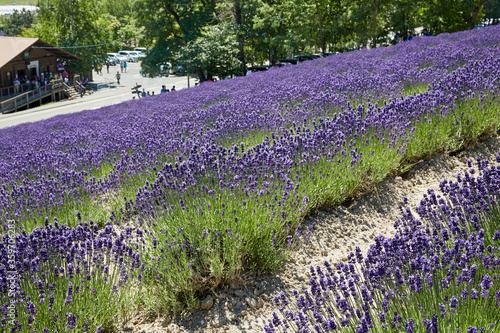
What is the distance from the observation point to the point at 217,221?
3633 millimetres

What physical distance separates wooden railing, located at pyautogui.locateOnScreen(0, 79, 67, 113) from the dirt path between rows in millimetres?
32885

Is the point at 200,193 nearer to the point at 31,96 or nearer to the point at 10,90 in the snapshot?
the point at 31,96

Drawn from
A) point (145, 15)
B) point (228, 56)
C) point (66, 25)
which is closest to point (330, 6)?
point (228, 56)

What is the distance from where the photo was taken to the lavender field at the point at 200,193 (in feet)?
9.83

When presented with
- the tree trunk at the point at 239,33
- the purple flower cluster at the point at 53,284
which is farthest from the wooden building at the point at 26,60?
the purple flower cluster at the point at 53,284

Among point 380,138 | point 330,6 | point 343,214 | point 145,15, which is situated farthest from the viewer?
point 330,6

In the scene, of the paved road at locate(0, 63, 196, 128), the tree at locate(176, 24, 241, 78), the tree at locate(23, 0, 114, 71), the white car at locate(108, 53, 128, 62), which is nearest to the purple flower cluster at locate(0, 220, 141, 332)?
the tree at locate(176, 24, 241, 78)

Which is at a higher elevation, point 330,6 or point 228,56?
point 330,6

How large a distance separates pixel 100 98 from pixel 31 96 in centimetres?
550

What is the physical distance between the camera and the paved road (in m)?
27.0

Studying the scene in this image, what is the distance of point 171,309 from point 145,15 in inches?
1146

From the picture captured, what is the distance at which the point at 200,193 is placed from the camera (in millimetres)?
3807

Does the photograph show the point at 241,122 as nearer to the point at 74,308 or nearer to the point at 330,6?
the point at 74,308

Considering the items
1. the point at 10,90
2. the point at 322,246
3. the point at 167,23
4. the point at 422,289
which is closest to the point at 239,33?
the point at 167,23
